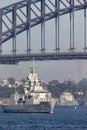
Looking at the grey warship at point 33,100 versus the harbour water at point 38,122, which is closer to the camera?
the harbour water at point 38,122

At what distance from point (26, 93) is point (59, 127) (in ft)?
103

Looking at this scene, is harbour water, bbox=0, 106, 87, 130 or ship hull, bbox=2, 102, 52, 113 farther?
ship hull, bbox=2, 102, 52, 113

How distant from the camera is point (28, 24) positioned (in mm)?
128750

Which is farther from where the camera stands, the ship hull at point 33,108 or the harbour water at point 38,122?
the ship hull at point 33,108

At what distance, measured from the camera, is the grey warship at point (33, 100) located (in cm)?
11862

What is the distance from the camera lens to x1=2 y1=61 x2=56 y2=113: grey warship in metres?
119

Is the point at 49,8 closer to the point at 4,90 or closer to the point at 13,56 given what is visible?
the point at 13,56

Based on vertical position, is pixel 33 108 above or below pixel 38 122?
above

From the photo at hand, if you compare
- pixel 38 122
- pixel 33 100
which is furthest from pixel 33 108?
pixel 38 122

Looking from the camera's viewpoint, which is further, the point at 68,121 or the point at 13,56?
the point at 13,56

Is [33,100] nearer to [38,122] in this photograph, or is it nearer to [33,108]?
[33,108]

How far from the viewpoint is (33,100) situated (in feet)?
393

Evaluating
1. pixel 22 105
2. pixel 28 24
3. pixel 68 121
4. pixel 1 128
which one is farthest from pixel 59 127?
pixel 28 24

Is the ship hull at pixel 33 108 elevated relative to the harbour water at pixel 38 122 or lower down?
elevated
